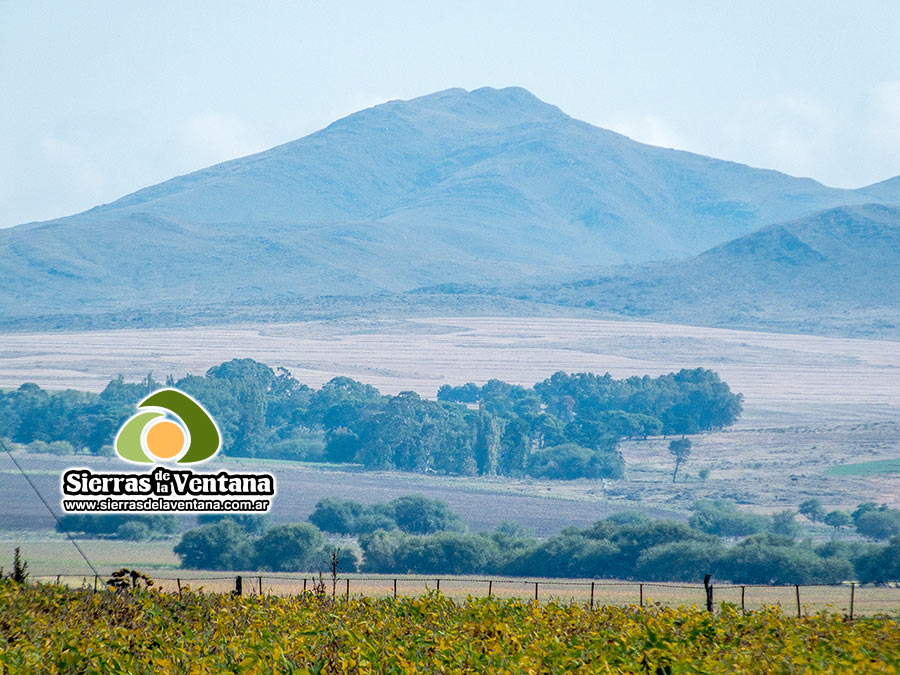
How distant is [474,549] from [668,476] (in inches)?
2936

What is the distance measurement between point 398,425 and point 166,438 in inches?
5173

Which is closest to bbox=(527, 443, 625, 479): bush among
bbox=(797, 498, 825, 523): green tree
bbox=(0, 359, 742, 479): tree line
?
bbox=(0, 359, 742, 479): tree line

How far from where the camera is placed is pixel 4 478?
63.7 feet

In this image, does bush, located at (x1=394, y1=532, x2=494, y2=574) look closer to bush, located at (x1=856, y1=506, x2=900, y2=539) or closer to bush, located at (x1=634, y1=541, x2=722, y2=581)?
bush, located at (x1=634, y1=541, x2=722, y2=581)

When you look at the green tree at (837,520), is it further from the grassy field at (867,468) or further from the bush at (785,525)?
the grassy field at (867,468)

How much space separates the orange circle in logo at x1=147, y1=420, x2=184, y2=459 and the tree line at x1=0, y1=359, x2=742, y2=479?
10366cm

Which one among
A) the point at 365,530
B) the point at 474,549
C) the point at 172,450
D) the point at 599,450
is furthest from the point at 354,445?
the point at 172,450

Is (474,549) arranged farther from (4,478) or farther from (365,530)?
(4,478)

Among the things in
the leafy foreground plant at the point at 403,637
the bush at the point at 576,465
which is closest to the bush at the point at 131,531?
the leafy foreground plant at the point at 403,637

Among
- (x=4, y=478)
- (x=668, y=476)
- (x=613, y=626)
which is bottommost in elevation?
(x=668, y=476)

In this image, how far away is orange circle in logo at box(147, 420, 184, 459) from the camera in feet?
123

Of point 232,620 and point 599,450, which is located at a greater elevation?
point 232,620

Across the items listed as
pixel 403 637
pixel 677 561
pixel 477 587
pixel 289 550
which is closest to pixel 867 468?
pixel 677 561

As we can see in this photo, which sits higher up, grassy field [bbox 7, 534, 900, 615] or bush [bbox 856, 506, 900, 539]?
grassy field [bbox 7, 534, 900, 615]
